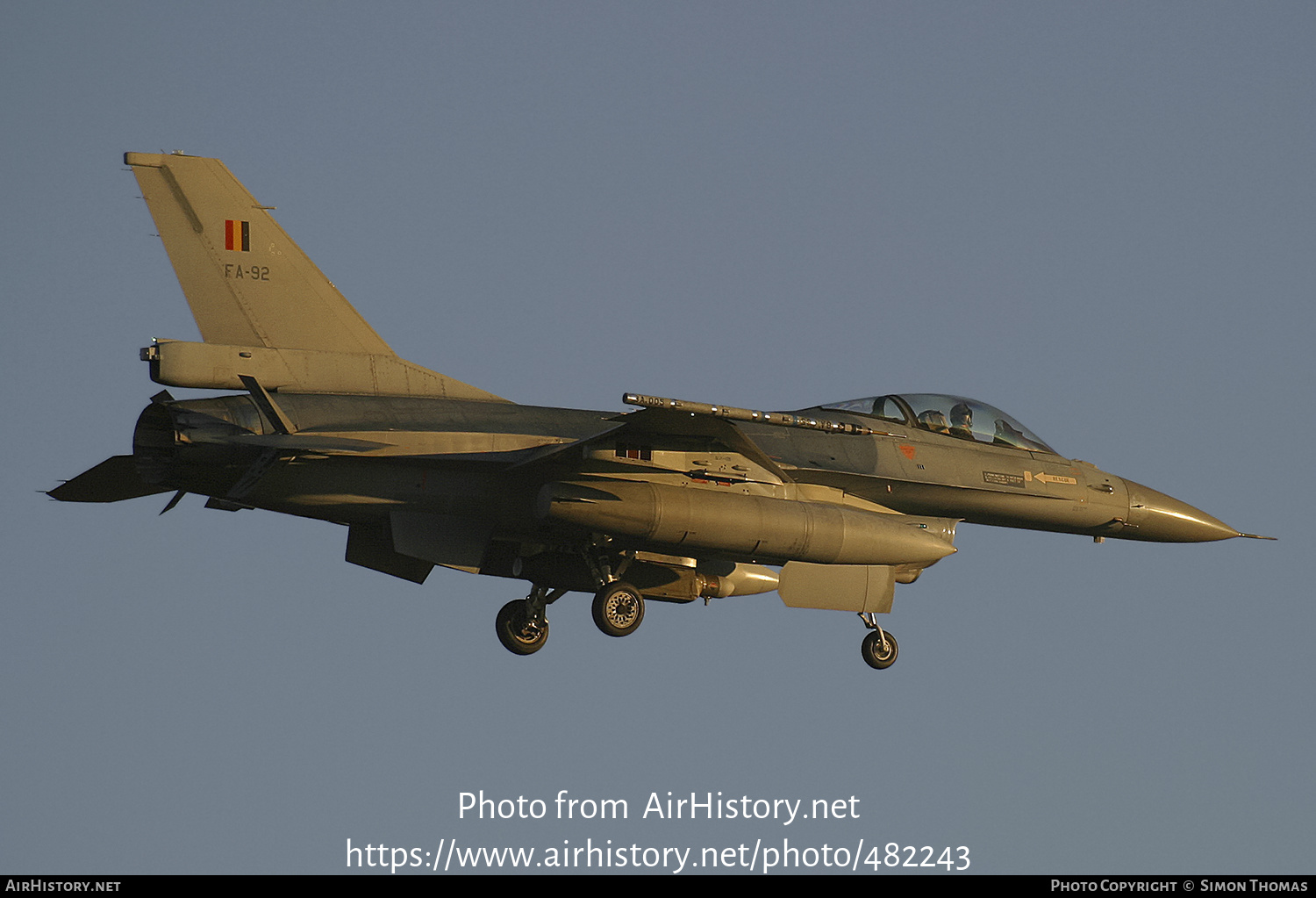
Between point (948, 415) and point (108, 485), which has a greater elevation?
point (948, 415)

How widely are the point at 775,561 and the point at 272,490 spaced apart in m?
5.02

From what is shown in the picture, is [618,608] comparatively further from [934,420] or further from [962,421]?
[962,421]

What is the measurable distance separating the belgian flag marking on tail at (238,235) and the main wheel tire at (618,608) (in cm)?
504

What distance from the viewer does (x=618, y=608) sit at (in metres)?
17.0

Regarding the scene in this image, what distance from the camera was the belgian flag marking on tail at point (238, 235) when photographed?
16.3m

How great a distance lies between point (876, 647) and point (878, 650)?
0.05 metres

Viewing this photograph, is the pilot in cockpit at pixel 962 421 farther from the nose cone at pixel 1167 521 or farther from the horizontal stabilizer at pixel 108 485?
the horizontal stabilizer at pixel 108 485

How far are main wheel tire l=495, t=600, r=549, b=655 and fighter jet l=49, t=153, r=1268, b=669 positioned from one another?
0.57m

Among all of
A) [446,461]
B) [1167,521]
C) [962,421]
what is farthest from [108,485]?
[1167,521]

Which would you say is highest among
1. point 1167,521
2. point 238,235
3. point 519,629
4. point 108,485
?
point 238,235

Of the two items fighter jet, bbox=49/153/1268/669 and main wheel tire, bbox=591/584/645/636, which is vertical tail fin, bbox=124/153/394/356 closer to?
fighter jet, bbox=49/153/1268/669

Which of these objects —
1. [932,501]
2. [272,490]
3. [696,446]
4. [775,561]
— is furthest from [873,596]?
[272,490]

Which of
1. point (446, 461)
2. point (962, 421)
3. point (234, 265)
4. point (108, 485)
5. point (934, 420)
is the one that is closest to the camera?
point (446, 461)

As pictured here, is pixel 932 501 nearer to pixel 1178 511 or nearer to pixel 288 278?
pixel 1178 511
